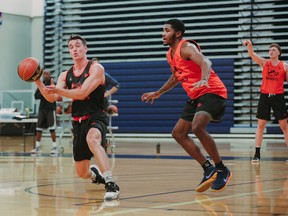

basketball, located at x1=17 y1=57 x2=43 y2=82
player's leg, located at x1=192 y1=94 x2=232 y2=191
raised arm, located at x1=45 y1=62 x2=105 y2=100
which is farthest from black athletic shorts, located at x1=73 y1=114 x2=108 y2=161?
player's leg, located at x1=192 y1=94 x2=232 y2=191

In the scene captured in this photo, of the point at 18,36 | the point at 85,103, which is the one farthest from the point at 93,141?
the point at 18,36

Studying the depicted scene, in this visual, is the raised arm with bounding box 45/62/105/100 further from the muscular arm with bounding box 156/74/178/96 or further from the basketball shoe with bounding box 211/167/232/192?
the basketball shoe with bounding box 211/167/232/192

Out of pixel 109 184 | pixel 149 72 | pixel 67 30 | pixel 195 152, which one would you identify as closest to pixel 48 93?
pixel 109 184

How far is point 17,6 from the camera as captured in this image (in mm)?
20859

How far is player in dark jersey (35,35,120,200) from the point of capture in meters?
6.04

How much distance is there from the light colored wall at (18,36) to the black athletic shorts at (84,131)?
14698 millimetres

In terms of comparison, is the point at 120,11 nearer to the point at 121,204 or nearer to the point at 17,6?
the point at 17,6

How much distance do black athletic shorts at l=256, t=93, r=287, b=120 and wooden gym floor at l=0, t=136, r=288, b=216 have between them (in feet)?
2.39

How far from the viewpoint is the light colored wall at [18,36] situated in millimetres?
20578

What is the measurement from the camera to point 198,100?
6449mm

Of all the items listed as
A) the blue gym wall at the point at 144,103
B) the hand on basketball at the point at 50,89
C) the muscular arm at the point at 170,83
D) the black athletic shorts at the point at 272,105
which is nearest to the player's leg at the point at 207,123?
the muscular arm at the point at 170,83

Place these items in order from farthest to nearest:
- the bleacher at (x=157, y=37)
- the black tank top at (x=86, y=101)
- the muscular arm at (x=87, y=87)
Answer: the bleacher at (x=157, y=37) < the black tank top at (x=86, y=101) < the muscular arm at (x=87, y=87)

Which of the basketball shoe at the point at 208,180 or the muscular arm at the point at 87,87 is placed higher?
the muscular arm at the point at 87,87

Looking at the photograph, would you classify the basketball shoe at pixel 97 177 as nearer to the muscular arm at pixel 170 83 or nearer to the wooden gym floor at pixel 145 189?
the wooden gym floor at pixel 145 189
